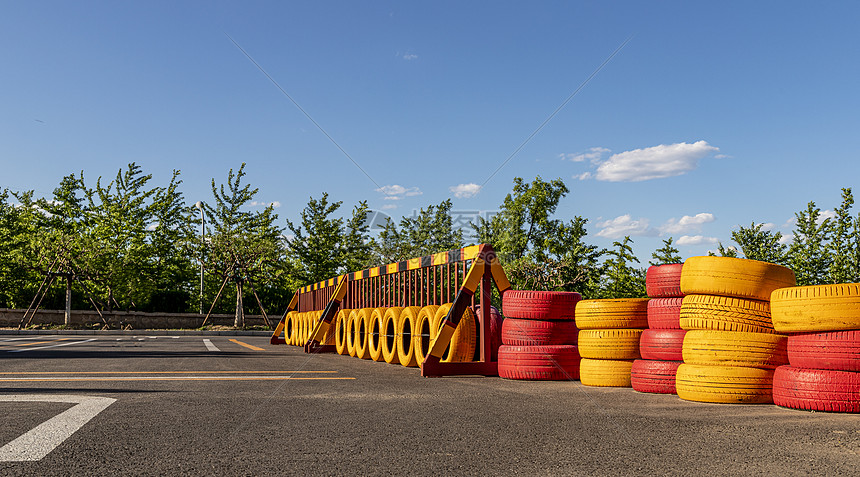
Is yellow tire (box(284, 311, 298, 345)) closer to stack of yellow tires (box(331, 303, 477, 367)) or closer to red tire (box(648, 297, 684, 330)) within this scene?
stack of yellow tires (box(331, 303, 477, 367))

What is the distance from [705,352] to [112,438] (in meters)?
5.68

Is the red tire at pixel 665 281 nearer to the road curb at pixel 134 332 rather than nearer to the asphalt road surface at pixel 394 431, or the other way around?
the asphalt road surface at pixel 394 431

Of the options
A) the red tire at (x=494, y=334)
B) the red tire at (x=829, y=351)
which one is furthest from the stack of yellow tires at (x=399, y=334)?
the red tire at (x=829, y=351)

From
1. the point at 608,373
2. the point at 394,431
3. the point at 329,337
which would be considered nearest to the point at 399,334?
the point at 608,373

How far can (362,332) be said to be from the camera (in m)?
13.4

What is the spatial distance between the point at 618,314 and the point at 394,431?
4684 millimetres

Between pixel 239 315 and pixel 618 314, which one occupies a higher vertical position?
pixel 618 314

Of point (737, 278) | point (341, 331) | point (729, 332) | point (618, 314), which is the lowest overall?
point (341, 331)

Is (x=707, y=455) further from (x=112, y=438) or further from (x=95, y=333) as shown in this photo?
(x=95, y=333)

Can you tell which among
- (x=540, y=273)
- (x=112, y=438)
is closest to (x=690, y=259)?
(x=112, y=438)

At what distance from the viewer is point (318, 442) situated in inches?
170

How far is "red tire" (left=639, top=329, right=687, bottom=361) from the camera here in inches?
298

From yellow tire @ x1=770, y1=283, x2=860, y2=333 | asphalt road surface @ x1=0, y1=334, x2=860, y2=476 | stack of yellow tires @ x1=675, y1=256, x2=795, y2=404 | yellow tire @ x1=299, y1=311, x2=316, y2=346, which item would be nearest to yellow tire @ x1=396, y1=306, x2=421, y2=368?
asphalt road surface @ x1=0, y1=334, x2=860, y2=476

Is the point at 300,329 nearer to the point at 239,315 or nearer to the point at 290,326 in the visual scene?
the point at 290,326
